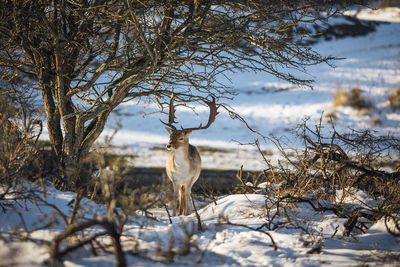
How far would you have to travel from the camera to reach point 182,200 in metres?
6.16

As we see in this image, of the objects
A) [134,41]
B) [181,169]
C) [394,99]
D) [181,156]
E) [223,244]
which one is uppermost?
[394,99]

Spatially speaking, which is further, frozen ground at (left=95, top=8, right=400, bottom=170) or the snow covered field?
frozen ground at (left=95, top=8, right=400, bottom=170)

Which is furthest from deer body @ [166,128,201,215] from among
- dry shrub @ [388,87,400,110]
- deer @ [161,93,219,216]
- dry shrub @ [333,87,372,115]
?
dry shrub @ [388,87,400,110]

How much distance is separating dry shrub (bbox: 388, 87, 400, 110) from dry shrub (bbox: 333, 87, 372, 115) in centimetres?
83

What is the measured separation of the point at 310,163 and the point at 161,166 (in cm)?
633

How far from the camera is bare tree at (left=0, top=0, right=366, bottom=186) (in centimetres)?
507

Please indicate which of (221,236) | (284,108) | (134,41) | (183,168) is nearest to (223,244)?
(221,236)

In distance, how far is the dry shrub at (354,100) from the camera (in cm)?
1492

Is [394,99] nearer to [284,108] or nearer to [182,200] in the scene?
[284,108]

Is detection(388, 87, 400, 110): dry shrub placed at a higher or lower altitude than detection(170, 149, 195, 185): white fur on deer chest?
higher

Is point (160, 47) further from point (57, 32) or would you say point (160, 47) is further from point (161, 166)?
point (161, 166)

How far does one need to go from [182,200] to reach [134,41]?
284 centimetres

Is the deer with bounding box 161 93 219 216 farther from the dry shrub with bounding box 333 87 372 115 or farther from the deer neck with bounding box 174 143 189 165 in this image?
the dry shrub with bounding box 333 87 372 115

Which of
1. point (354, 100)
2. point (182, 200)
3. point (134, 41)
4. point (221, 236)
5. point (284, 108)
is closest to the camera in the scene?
point (221, 236)
